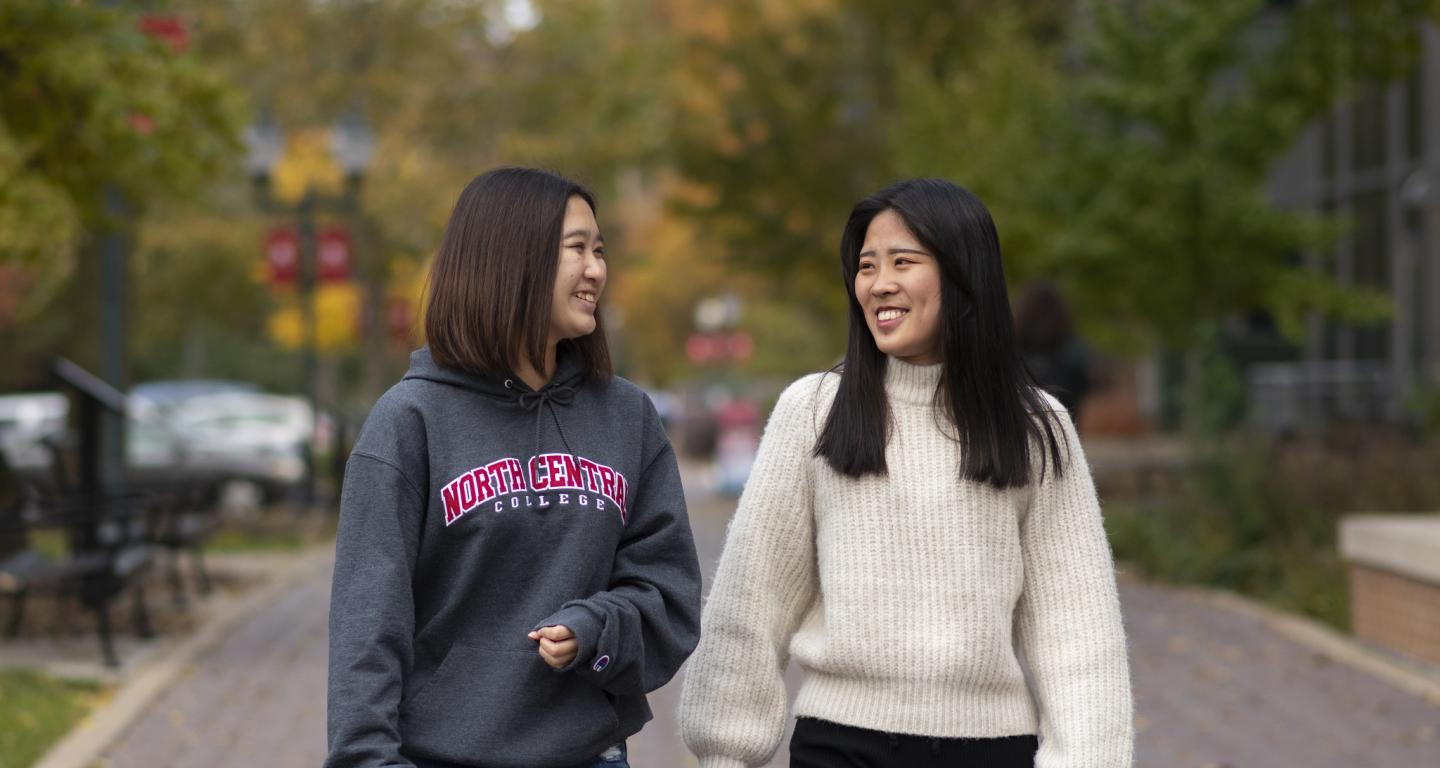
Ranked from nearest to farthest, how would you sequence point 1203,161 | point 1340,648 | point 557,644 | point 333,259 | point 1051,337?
point 557,644, point 1340,648, point 1051,337, point 1203,161, point 333,259

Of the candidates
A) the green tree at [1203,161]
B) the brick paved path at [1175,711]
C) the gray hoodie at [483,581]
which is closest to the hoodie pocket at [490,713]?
the gray hoodie at [483,581]

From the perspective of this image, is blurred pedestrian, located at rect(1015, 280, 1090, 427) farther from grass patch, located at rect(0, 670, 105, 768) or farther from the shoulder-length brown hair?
the shoulder-length brown hair

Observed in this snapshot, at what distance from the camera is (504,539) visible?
122 inches

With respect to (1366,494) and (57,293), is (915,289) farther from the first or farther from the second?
(57,293)

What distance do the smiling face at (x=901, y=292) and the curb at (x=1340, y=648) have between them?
593 cm

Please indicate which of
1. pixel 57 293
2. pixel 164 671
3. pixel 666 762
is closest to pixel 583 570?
pixel 666 762

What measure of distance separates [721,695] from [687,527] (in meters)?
0.35

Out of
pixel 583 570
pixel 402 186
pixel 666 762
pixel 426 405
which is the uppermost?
pixel 402 186

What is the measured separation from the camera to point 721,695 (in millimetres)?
3461

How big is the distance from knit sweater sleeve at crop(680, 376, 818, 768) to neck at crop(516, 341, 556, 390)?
1.53ft

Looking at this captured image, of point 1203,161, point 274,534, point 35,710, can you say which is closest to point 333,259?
point 274,534

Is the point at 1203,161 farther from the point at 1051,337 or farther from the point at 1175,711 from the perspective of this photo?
the point at 1175,711

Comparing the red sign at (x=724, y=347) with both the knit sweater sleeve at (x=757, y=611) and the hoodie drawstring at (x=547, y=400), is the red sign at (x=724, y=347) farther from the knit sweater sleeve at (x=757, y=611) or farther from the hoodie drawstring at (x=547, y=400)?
the hoodie drawstring at (x=547, y=400)

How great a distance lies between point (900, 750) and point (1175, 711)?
5387 millimetres
